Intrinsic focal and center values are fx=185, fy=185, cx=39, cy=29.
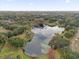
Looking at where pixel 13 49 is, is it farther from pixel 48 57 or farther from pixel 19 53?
pixel 48 57

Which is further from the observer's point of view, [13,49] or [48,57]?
[13,49]

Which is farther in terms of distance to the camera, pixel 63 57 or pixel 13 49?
pixel 13 49

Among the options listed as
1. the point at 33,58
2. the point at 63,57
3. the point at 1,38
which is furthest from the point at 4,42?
the point at 63,57

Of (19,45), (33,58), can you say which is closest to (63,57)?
(33,58)

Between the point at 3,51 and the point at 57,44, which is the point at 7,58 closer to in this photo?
the point at 3,51

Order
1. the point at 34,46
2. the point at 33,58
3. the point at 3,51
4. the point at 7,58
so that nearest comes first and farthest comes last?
the point at 7,58
the point at 33,58
the point at 3,51
the point at 34,46

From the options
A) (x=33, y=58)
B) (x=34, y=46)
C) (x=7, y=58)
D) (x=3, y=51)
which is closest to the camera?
(x=7, y=58)

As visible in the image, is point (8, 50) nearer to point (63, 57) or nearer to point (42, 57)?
point (42, 57)


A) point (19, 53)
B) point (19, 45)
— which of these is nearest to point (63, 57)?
point (19, 53)
